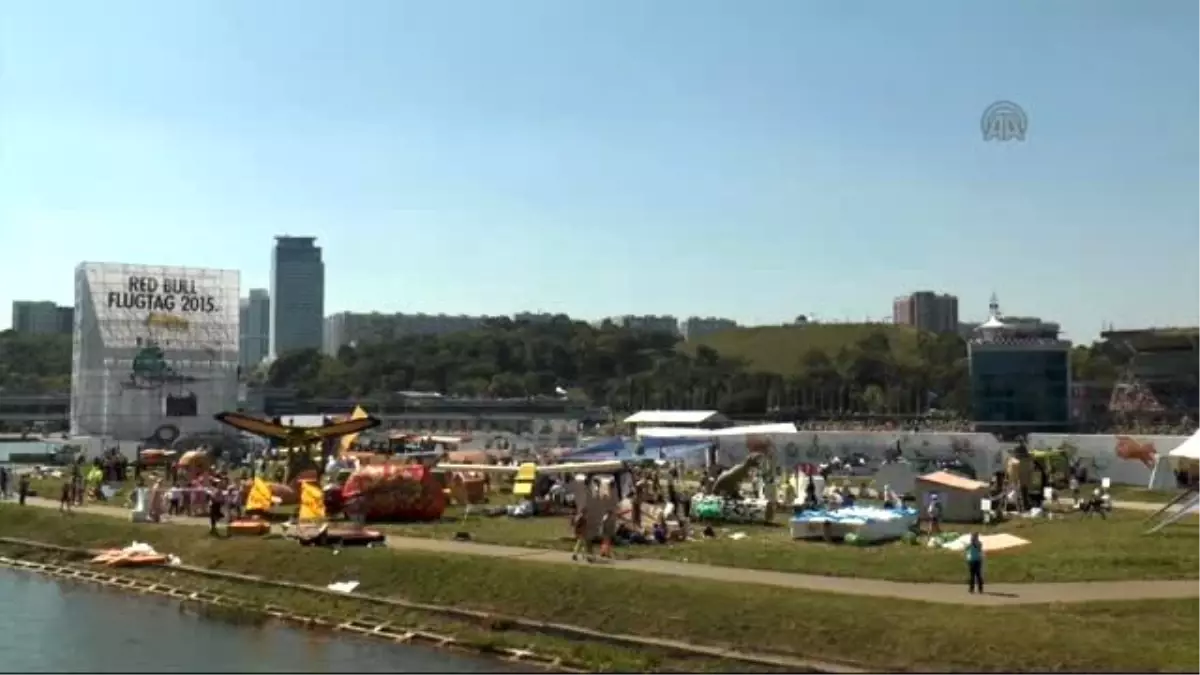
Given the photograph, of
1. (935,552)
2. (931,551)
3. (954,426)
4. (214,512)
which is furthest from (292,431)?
(954,426)

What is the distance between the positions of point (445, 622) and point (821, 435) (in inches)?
1928

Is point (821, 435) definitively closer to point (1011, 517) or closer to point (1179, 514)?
point (1011, 517)

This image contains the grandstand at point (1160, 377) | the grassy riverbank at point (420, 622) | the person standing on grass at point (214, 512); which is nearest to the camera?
the grassy riverbank at point (420, 622)

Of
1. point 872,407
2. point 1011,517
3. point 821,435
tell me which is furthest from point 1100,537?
point 872,407

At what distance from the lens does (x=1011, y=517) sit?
44688mm

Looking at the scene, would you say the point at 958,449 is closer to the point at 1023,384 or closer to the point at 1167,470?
the point at 1167,470

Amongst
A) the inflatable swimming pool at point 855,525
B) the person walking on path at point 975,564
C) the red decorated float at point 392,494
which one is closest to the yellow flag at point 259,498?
the red decorated float at point 392,494

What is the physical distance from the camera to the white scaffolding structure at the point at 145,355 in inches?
4360

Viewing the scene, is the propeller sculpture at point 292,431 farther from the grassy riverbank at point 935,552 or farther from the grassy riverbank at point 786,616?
the grassy riverbank at point 786,616

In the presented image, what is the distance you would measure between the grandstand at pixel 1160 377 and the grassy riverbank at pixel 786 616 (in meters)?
139

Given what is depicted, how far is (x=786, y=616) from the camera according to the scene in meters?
24.3

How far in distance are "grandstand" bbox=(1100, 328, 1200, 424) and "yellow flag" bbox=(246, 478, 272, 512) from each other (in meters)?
132

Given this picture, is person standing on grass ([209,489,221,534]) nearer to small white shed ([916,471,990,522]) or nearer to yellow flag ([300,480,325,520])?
yellow flag ([300,480,325,520])

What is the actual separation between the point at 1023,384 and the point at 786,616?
106 meters
